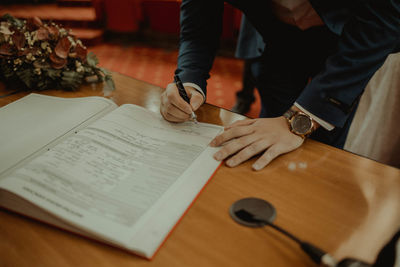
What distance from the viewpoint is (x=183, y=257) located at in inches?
18.4

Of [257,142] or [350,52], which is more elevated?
[350,52]

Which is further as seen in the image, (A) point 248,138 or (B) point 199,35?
(B) point 199,35

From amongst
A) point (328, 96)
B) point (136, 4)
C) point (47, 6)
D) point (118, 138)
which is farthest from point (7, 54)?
point (47, 6)

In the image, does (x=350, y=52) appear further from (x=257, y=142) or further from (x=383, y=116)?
(x=383, y=116)

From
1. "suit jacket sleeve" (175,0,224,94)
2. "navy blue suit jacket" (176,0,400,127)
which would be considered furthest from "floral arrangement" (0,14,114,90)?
"navy blue suit jacket" (176,0,400,127)

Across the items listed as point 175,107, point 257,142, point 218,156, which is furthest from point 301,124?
point 175,107

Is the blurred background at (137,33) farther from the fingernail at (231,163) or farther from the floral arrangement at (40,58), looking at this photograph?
the fingernail at (231,163)

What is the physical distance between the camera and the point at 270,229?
0.51 meters

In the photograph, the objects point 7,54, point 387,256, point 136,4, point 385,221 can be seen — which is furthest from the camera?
point 136,4

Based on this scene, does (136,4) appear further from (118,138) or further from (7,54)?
(118,138)

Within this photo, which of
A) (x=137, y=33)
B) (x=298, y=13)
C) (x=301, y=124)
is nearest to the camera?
(x=301, y=124)

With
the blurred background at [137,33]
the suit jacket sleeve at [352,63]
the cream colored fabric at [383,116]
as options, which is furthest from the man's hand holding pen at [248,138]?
the blurred background at [137,33]

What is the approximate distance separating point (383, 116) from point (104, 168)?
1.54 m

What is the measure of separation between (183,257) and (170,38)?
4284mm
